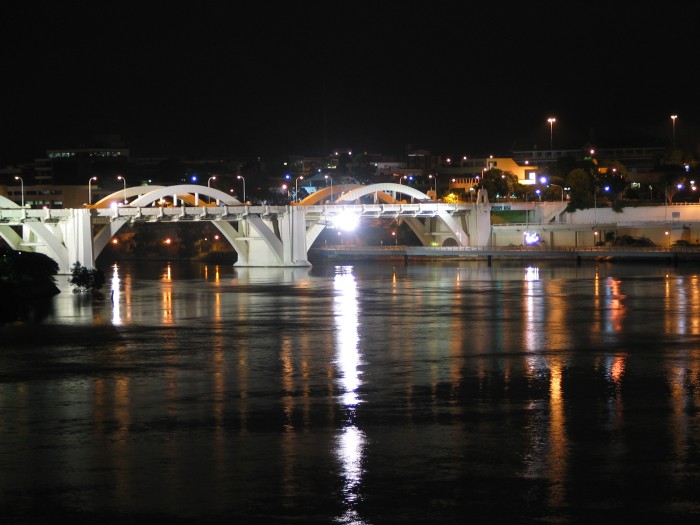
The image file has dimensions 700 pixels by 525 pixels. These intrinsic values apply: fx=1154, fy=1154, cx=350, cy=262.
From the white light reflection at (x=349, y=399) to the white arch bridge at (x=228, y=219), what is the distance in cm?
2400

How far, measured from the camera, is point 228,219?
70.6 m

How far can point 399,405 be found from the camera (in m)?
20.0

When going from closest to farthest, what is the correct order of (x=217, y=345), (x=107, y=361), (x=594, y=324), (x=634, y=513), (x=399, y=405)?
1. (x=634, y=513)
2. (x=399, y=405)
3. (x=107, y=361)
4. (x=217, y=345)
5. (x=594, y=324)

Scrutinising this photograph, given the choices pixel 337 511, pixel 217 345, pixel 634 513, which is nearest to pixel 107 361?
pixel 217 345

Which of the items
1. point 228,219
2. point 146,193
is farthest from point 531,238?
point 146,193

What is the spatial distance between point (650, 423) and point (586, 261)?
5857 cm

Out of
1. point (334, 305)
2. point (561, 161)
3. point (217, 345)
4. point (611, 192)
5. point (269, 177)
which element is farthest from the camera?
point (269, 177)

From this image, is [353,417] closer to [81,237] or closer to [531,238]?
[81,237]

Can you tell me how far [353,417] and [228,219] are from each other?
52605mm

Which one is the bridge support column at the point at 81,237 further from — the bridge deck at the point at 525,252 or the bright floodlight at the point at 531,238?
the bright floodlight at the point at 531,238

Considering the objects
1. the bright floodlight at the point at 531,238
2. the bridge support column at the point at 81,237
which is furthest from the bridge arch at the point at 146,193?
the bright floodlight at the point at 531,238

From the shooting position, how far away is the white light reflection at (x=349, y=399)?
46.4 feet

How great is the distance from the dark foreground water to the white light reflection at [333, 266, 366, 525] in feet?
0.18

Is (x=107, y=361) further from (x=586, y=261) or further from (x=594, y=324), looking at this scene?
(x=586, y=261)
